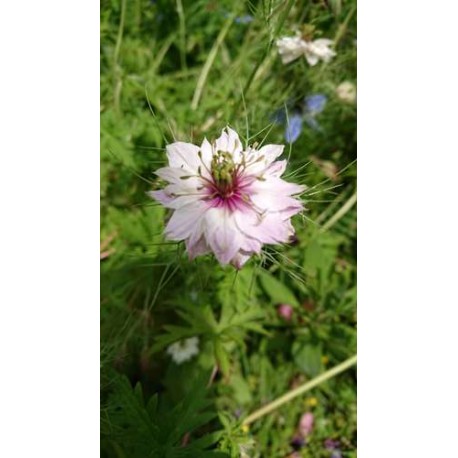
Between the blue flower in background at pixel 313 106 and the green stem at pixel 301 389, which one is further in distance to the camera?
the blue flower in background at pixel 313 106

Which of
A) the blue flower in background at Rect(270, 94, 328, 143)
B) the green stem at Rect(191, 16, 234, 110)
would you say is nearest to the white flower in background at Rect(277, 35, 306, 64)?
the blue flower in background at Rect(270, 94, 328, 143)

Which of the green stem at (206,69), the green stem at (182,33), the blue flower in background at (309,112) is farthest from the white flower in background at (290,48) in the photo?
the green stem at (182,33)

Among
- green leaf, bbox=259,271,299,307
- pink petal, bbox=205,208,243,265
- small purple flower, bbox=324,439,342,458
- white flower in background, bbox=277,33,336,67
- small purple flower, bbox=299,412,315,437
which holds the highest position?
white flower in background, bbox=277,33,336,67

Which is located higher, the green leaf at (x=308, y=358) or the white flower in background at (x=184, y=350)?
the white flower in background at (x=184, y=350)

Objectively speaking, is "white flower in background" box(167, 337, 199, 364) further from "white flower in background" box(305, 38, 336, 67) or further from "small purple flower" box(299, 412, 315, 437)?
"white flower in background" box(305, 38, 336, 67)

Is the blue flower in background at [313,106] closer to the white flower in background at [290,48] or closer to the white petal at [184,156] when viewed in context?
the white flower in background at [290,48]
